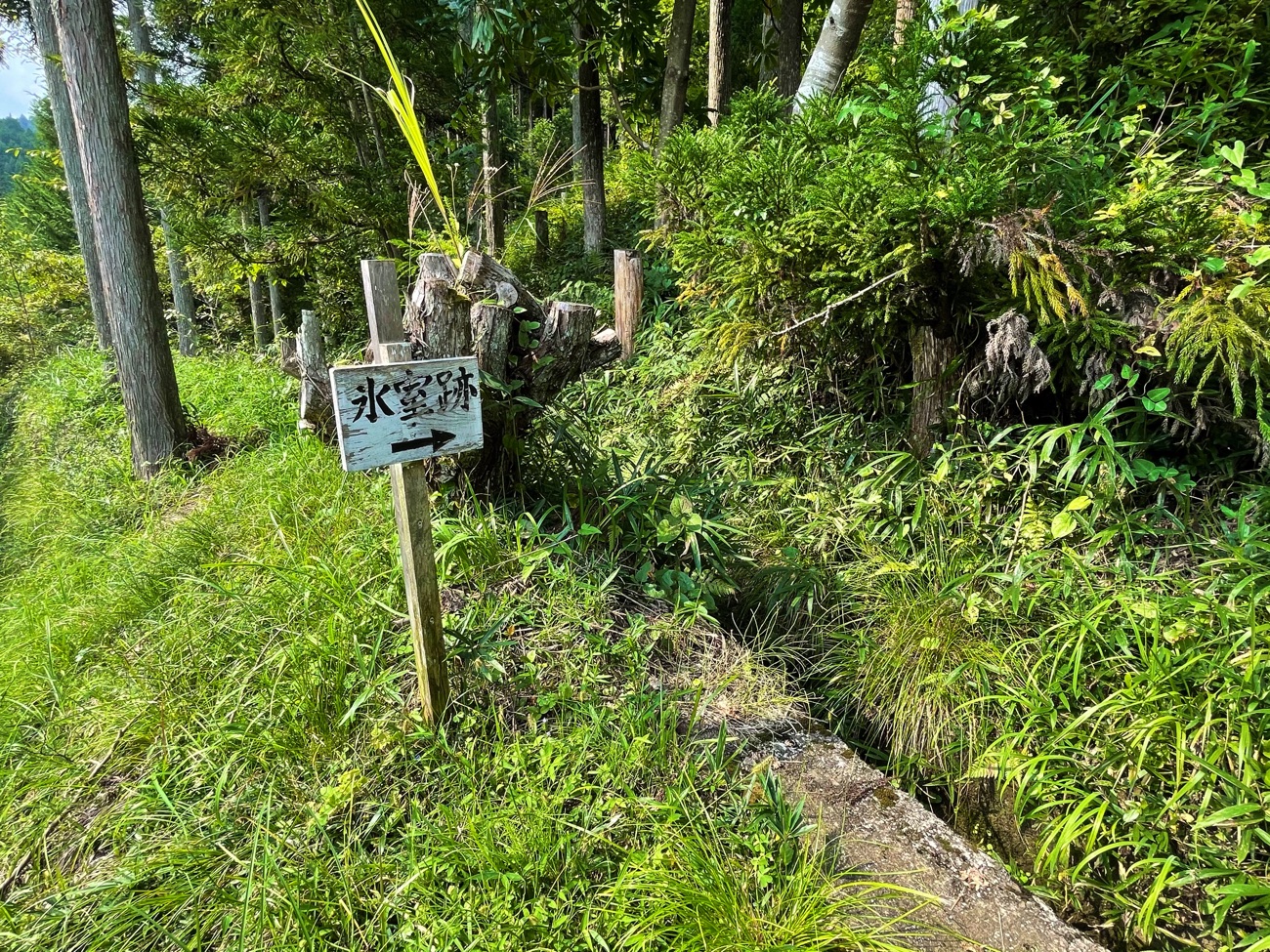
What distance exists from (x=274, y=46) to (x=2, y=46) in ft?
14.9

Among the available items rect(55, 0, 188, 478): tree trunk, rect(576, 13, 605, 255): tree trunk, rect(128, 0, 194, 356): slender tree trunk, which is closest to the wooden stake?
rect(55, 0, 188, 478): tree trunk

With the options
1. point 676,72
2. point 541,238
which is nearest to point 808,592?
point 676,72

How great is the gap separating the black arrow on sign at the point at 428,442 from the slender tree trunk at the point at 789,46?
456cm

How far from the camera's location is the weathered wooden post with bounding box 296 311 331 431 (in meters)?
2.56

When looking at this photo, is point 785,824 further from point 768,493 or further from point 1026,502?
point 768,493

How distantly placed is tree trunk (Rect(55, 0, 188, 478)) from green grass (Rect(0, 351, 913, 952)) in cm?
182

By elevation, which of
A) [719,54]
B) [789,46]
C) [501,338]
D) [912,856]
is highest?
[789,46]

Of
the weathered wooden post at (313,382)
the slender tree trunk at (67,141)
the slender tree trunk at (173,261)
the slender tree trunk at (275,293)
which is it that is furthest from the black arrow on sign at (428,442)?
the slender tree trunk at (173,261)

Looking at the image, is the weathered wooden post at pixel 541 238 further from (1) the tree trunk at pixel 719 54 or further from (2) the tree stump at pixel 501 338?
(2) the tree stump at pixel 501 338

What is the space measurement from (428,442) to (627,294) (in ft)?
8.40

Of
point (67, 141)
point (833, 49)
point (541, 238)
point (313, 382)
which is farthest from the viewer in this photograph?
point (541, 238)

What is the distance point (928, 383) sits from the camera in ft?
7.97

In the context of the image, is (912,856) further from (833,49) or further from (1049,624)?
(833,49)

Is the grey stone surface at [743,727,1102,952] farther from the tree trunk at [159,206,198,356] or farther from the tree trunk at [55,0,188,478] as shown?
the tree trunk at [159,206,198,356]
